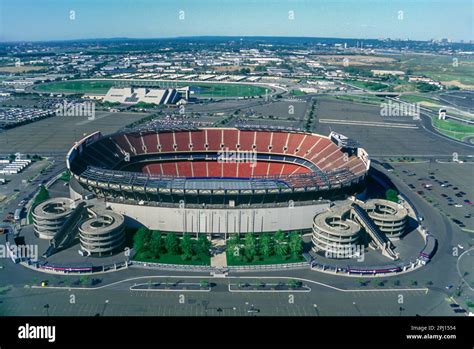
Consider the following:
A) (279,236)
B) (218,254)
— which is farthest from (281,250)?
(218,254)

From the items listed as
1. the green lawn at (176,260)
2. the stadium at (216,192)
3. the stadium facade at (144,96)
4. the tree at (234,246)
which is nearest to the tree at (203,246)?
the green lawn at (176,260)

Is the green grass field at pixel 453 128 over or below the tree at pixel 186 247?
over

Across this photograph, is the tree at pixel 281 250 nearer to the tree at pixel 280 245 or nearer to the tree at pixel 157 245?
the tree at pixel 280 245

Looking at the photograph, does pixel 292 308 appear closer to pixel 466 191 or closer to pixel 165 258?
pixel 165 258

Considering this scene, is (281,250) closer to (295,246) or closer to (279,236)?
(295,246)

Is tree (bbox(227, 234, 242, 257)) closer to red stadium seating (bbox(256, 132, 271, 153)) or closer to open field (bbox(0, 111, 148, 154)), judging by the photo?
red stadium seating (bbox(256, 132, 271, 153))

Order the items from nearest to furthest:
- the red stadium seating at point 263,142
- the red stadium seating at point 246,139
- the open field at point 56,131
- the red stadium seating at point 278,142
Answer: the red stadium seating at point 278,142 < the red stadium seating at point 263,142 < the red stadium seating at point 246,139 < the open field at point 56,131
